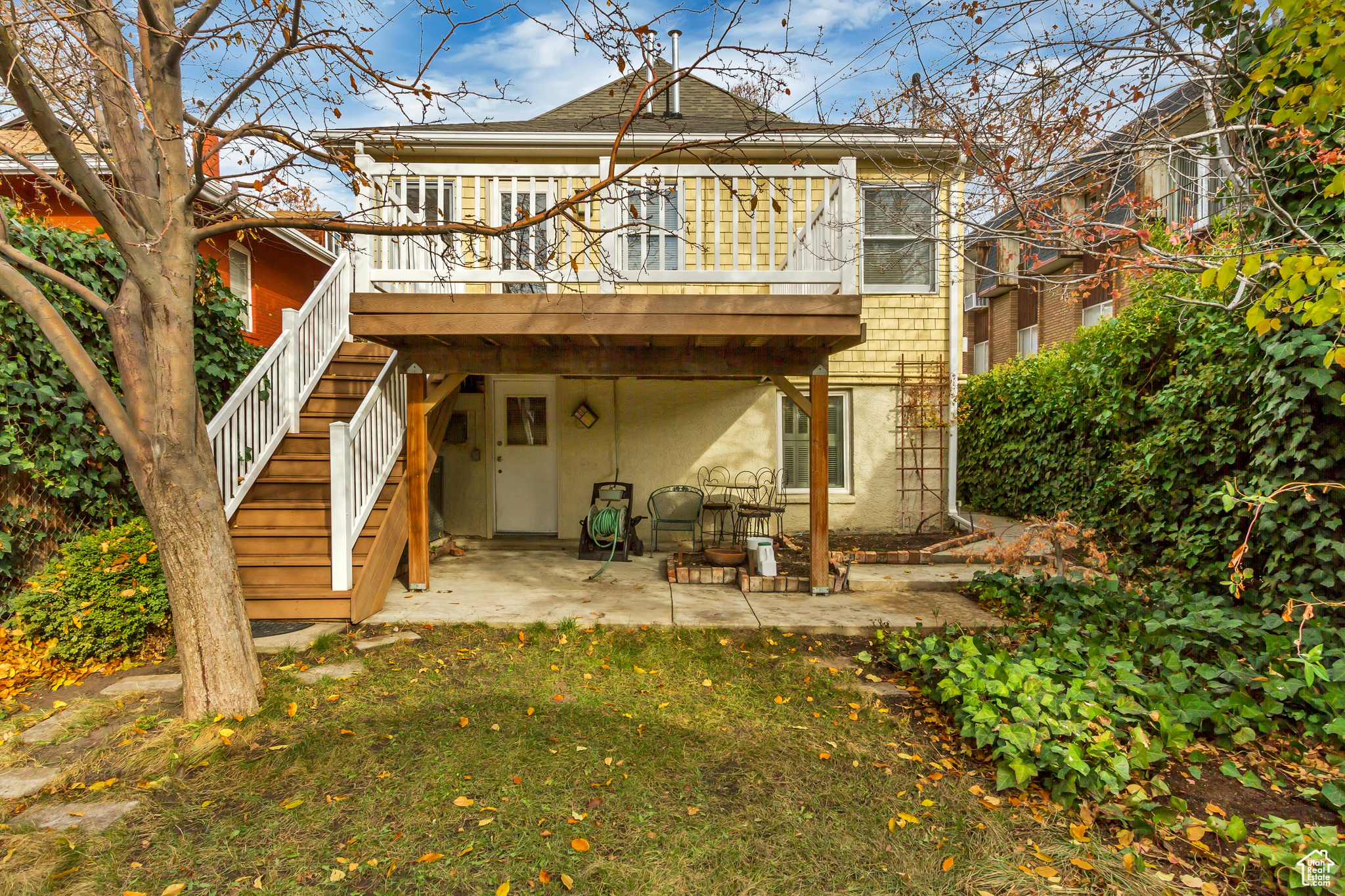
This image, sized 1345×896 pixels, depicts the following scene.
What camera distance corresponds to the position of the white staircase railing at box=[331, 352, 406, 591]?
15.0 ft

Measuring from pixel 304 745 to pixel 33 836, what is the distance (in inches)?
36.7

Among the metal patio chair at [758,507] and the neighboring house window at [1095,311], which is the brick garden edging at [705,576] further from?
the neighboring house window at [1095,311]

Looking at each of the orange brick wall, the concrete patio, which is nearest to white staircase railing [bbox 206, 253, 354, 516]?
the concrete patio

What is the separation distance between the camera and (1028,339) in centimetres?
1683

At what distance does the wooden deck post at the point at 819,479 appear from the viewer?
218 inches

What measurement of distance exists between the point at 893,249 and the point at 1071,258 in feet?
28.2

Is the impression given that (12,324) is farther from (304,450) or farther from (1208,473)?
(1208,473)

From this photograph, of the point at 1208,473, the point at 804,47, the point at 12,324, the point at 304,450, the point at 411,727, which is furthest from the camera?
the point at 304,450

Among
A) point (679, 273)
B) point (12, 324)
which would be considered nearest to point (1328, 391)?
point (679, 273)

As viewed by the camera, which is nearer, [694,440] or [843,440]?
[694,440]

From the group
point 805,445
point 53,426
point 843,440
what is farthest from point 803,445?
point 53,426

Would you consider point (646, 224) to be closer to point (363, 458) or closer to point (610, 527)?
point (363, 458)

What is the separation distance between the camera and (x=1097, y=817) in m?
2.59

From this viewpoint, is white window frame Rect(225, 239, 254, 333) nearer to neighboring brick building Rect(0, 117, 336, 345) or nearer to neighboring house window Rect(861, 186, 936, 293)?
neighboring brick building Rect(0, 117, 336, 345)
